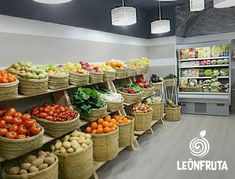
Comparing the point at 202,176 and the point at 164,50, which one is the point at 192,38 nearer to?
the point at 164,50

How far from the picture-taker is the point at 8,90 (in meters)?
2.18

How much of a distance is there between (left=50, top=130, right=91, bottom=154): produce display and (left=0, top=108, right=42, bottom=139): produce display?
434 mm

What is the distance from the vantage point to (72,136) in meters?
2.90

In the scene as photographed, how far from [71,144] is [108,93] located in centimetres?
144

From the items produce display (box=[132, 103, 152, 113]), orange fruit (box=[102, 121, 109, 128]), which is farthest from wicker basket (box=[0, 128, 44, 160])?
produce display (box=[132, 103, 152, 113])

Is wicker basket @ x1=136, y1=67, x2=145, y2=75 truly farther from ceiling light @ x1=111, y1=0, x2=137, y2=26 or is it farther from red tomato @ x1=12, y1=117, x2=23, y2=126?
red tomato @ x1=12, y1=117, x2=23, y2=126

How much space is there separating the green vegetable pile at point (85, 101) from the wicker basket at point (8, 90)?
1087 millimetres

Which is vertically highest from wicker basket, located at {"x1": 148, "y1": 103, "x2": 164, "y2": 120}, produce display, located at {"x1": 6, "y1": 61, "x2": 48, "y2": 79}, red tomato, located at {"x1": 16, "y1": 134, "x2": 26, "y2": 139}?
produce display, located at {"x1": 6, "y1": 61, "x2": 48, "y2": 79}

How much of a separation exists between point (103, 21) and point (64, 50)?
1.39 m

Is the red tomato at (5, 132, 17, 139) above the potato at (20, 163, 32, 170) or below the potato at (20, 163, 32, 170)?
above

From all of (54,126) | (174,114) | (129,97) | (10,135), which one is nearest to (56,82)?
(54,126)

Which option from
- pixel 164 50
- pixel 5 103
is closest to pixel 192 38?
pixel 164 50

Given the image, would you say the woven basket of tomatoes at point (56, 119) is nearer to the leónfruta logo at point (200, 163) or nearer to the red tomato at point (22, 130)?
the red tomato at point (22, 130)

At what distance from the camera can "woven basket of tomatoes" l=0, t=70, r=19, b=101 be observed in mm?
2137
